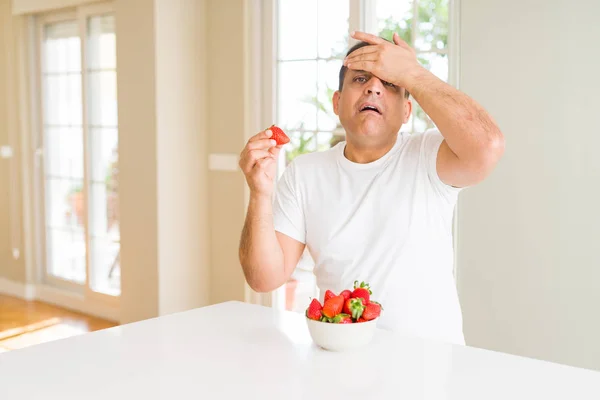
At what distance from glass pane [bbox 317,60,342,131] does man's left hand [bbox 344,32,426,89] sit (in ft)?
6.40

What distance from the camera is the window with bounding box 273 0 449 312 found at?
10.9 feet

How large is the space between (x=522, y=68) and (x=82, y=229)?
358cm

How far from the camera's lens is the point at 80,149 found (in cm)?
532

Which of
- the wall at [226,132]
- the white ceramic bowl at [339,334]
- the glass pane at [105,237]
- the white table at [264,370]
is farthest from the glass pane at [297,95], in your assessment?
the white ceramic bowl at [339,334]

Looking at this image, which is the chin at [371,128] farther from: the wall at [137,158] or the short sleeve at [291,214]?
the wall at [137,158]

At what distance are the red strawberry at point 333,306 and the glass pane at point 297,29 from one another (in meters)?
2.56

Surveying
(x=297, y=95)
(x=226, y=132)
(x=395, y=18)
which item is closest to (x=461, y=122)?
(x=395, y=18)

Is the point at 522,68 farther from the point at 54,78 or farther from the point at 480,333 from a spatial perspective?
the point at 54,78

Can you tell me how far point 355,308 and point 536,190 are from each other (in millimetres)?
1746

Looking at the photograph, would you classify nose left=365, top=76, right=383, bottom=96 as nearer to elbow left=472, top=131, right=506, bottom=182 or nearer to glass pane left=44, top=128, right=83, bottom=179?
elbow left=472, top=131, right=506, bottom=182

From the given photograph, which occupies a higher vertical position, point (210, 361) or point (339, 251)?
point (339, 251)

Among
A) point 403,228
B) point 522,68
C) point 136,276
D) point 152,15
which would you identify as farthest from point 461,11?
point 136,276

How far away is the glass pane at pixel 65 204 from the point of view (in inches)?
211

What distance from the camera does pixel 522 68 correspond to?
3.01 m
